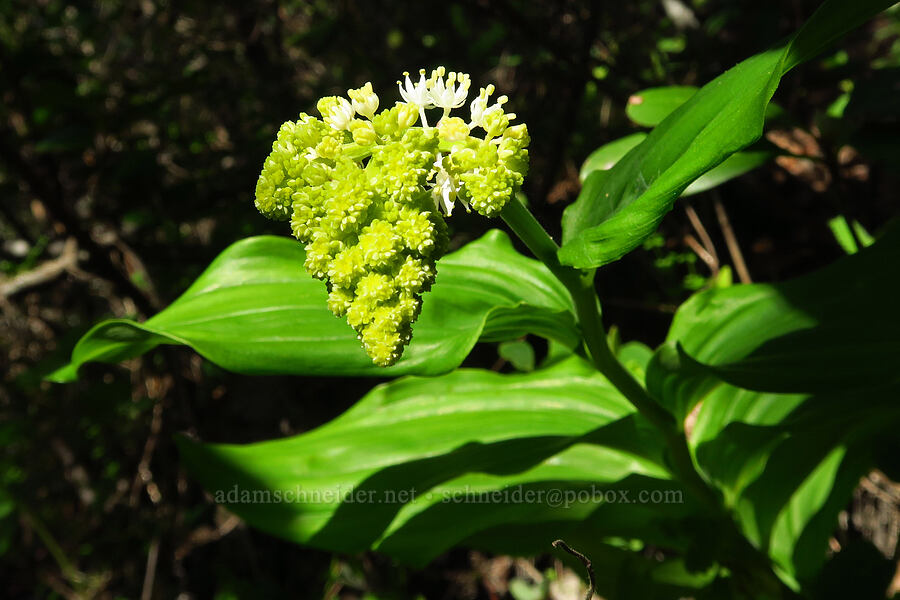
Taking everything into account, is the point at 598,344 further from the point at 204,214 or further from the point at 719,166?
the point at 204,214

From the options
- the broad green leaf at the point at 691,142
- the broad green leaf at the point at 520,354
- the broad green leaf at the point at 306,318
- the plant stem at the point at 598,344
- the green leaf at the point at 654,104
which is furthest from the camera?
the broad green leaf at the point at 520,354

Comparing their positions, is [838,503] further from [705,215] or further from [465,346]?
[705,215]

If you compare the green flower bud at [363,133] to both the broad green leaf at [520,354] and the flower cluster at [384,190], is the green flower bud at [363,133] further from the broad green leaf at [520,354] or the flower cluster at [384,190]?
the broad green leaf at [520,354]

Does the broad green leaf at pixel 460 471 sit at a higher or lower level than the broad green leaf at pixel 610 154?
lower

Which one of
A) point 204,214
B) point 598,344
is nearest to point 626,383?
point 598,344

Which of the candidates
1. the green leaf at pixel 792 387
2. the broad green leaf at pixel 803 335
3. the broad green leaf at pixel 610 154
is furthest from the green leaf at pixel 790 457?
the broad green leaf at pixel 610 154

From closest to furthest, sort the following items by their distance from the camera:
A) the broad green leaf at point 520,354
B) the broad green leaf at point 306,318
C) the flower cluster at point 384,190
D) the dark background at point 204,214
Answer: the flower cluster at point 384,190 → the broad green leaf at point 306,318 → the broad green leaf at point 520,354 → the dark background at point 204,214
